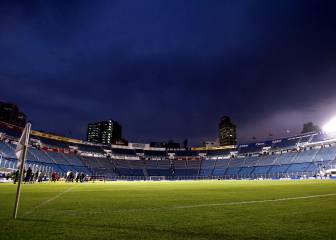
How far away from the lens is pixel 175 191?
54.1 feet

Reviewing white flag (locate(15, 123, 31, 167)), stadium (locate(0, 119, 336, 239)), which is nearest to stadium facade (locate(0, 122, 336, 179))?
stadium (locate(0, 119, 336, 239))

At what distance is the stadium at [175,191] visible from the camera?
4.32 meters

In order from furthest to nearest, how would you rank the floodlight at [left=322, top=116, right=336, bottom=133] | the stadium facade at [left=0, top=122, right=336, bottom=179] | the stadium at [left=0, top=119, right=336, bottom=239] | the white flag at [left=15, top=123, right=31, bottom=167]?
the floodlight at [left=322, top=116, right=336, bottom=133], the stadium facade at [left=0, top=122, right=336, bottom=179], the white flag at [left=15, top=123, right=31, bottom=167], the stadium at [left=0, top=119, right=336, bottom=239]

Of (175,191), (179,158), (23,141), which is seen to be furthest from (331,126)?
(23,141)

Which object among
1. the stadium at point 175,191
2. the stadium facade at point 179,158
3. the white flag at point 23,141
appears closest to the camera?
the stadium at point 175,191

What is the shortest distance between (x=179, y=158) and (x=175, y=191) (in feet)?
308

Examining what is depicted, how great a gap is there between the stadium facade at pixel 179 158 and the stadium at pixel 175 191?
374mm

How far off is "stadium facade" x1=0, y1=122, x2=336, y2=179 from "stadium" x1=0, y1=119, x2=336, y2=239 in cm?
37

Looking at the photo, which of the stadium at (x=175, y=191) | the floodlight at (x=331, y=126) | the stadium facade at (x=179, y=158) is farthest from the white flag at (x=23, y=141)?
the floodlight at (x=331, y=126)

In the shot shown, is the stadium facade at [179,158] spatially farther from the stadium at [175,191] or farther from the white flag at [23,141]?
the white flag at [23,141]

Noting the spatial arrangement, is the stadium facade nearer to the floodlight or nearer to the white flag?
the floodlight

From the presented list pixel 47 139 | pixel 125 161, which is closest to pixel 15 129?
pixel 47 139

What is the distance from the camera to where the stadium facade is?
66.8 metres

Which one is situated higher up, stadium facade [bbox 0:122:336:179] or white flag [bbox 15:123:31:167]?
stadium facade [bbox 0:122:336:179]
